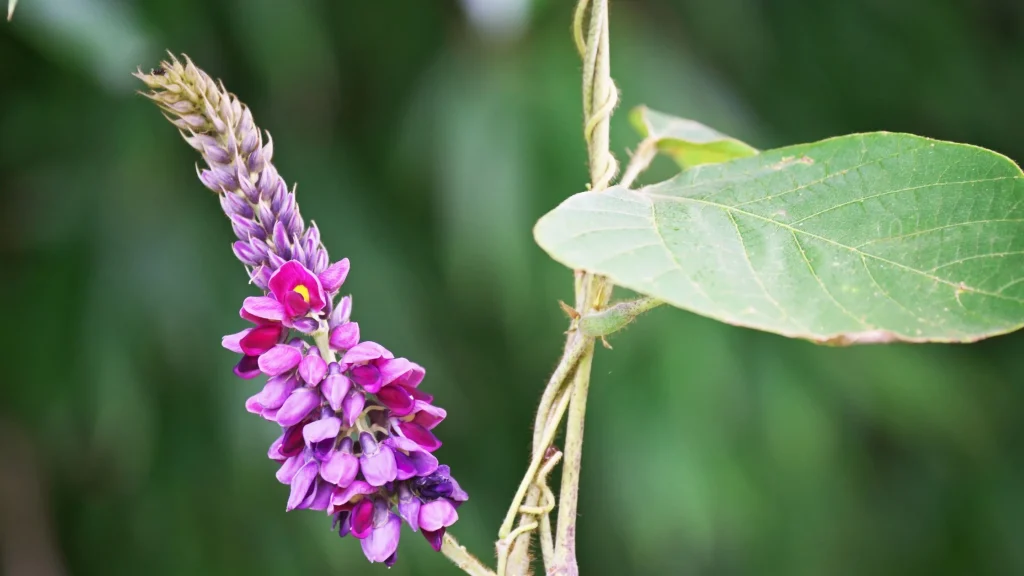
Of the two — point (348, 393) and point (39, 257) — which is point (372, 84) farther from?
point (348, 393)

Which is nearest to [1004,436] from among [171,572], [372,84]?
[372,84]

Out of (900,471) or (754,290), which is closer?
(754,290)

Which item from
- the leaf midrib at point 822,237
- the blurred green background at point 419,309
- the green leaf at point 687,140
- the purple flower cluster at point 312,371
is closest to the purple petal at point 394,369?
the purple flower cluster at point 312,371

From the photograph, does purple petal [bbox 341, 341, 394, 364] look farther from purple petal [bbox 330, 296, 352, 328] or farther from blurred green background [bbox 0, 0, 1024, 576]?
blurred green background [bbox 0, 0, 1024, 576]

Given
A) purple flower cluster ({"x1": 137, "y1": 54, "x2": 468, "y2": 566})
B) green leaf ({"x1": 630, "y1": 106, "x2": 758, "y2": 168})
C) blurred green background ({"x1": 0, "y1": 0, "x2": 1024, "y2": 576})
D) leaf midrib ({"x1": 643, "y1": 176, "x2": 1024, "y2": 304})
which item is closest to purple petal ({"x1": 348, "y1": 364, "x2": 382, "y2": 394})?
purple flower cluster ({"x1": 137, "y1": 54, "x2": 468, "y2": 566})

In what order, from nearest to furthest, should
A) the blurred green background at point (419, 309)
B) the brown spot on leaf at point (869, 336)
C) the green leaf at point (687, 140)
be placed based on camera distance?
the brown spot on leaf at point (869, 336)
the green leaf at point (687, 140)
the blurred green background at point (419, 309)

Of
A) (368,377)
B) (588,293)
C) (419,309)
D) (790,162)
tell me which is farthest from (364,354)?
(419,309)

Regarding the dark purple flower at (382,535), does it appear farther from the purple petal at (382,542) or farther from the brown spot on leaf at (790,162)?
the brown spot on leaf at (790,162)
